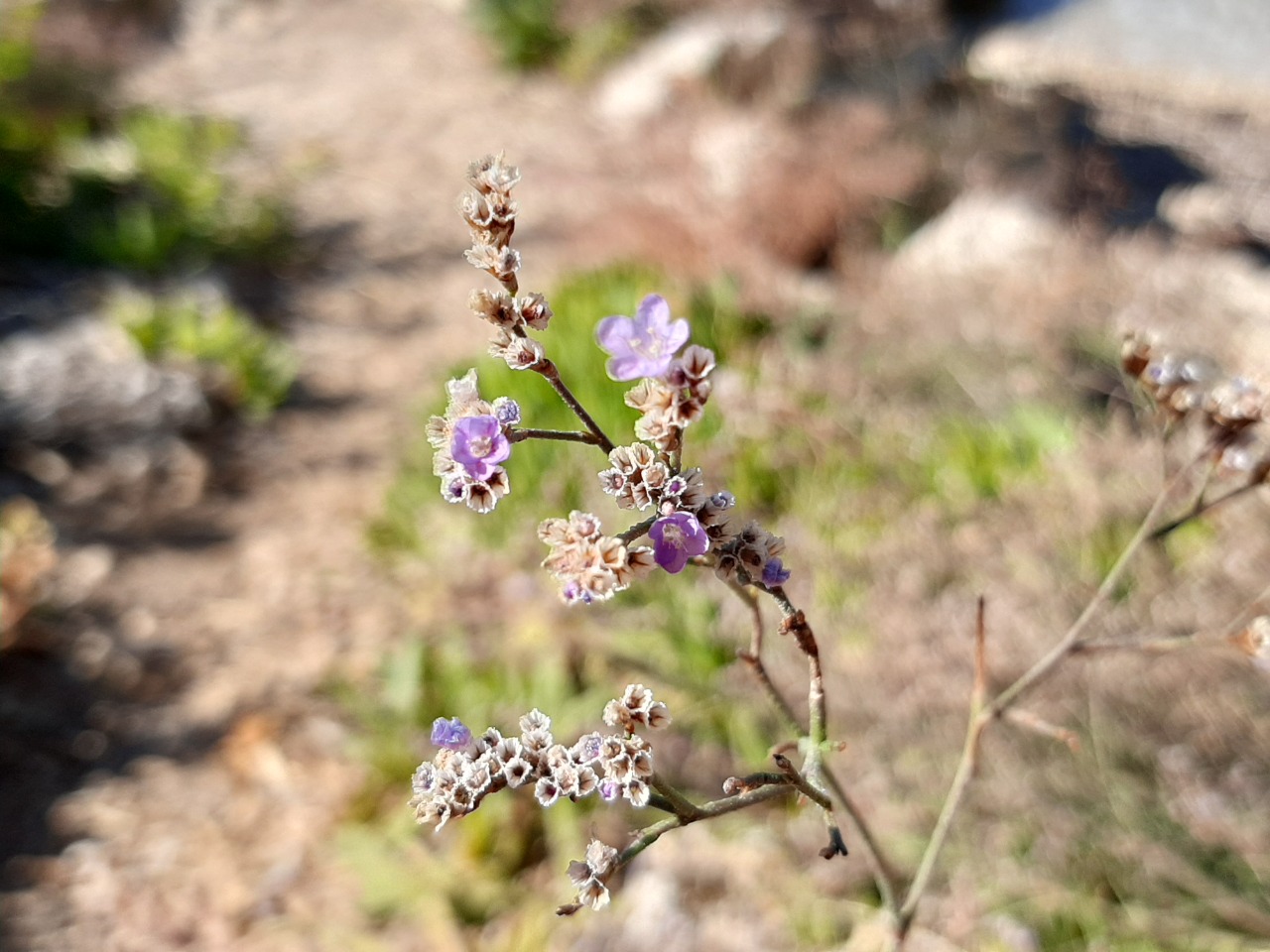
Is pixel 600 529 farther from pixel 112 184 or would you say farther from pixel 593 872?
pixel 112 184

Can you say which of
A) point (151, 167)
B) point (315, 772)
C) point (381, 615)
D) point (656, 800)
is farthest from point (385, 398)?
point (656, 800)

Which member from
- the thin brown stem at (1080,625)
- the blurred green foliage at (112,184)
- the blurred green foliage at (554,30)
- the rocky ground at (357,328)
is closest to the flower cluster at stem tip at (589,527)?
the thin brown stem at (1080,625)

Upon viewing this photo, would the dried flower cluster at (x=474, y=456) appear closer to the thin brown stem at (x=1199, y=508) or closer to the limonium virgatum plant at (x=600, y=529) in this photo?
the limonium virgatum plant at (x=600, y=529)

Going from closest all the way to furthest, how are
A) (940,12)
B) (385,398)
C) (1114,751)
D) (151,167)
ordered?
(1114,751), (385,398), (151,167), (940,12)

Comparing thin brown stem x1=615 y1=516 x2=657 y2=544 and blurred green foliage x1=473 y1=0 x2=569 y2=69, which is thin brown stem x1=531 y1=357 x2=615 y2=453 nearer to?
thin brown stem x1=615 y1=516 x2=657 y2=544

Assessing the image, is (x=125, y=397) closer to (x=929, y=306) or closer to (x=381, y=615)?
(x=381, y=615)

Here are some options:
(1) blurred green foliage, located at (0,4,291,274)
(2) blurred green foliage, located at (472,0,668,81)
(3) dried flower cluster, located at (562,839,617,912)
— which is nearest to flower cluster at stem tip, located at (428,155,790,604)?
(3) dried flower cluster, located at (562,839,617,912)

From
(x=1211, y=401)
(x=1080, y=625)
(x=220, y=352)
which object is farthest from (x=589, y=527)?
(x=220, y=352)
